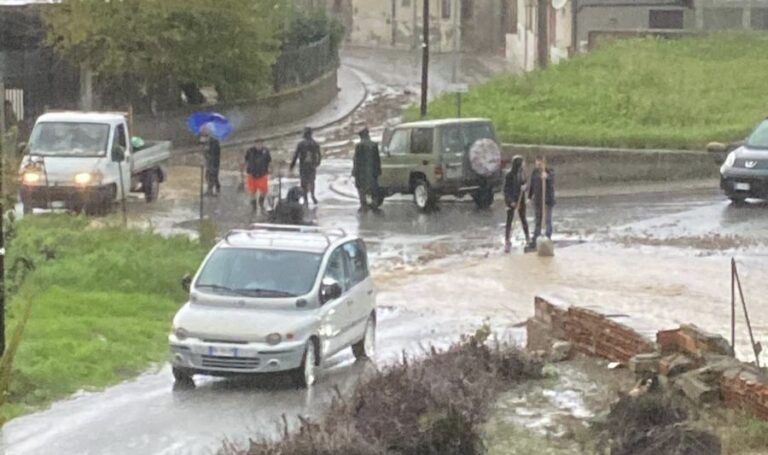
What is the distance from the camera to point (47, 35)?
51094mm

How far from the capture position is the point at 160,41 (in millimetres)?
49125

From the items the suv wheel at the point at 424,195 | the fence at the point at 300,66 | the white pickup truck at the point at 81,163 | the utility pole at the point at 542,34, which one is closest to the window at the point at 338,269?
the white pickup truck at the point at 81,163

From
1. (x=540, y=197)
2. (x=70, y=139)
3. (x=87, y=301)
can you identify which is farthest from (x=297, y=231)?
Result: (x=70, y=139)

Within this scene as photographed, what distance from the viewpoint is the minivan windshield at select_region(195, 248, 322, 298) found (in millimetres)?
17891

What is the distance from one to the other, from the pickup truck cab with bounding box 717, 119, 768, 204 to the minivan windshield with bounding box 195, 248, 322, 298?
16.3 meters

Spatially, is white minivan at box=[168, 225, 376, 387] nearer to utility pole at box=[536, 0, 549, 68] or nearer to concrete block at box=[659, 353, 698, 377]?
concrete block at box=[659, 353, 698, 377]

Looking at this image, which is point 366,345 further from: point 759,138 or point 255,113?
point 255,113

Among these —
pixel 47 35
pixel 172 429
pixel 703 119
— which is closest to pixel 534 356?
pixel 172 429

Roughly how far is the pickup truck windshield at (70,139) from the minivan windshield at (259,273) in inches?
614

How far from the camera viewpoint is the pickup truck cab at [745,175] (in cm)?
3269

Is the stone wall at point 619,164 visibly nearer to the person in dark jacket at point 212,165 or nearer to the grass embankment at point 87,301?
the person in dark jacket at point 212,165

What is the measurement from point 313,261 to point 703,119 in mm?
23721

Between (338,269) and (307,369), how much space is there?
158 cm

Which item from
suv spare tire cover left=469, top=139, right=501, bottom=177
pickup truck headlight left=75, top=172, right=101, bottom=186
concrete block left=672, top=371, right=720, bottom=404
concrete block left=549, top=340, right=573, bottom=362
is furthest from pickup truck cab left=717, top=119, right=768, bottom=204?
concrete block left=672, top=371, right=720, bottom=404
